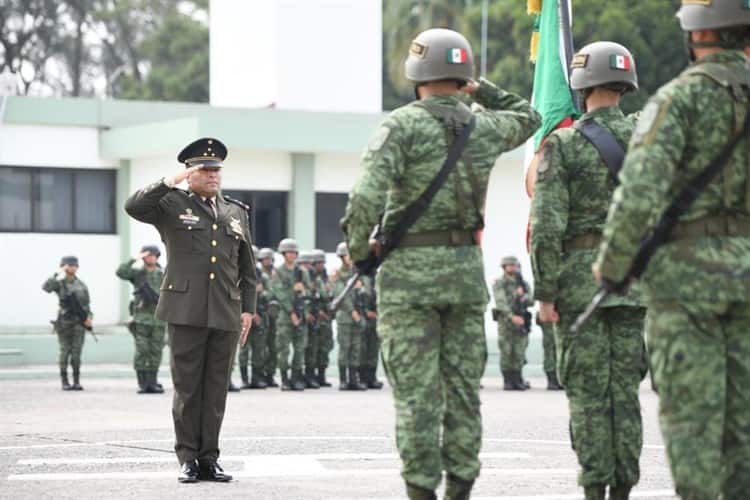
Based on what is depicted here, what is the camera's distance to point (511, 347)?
24.9 metres

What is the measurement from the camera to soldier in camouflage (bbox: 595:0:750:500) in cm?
616

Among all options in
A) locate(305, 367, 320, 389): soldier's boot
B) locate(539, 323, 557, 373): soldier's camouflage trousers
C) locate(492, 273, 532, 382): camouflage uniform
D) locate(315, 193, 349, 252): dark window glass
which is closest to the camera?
locate(305, 367, 320, 389): soldier's boot

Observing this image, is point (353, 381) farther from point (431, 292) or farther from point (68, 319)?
point (431, 292)

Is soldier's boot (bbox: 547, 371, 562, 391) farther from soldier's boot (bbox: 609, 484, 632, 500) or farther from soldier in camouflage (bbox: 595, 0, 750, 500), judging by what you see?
soldier in camouflage (bbox: 595, 0, 750, 500)

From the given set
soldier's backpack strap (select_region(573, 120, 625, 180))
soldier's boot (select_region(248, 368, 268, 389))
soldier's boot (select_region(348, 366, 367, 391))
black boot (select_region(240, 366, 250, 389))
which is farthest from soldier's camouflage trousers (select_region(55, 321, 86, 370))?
soldier's backpack strap (select_region(573, 120, 625, 180))

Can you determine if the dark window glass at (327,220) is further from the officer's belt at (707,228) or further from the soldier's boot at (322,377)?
the officer's belt at (707,228)

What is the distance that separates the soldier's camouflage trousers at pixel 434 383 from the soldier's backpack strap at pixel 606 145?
1.07m

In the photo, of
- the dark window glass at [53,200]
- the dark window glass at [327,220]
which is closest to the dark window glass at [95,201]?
the dark window glass at [53,200]

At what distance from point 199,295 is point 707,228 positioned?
16.7 feet

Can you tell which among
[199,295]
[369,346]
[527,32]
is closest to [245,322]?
[199,295]

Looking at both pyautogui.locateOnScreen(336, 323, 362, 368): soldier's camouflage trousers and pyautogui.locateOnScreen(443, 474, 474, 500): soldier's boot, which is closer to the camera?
pyautogui.locateOnScreen(443, 474, 474, 500): soldier's boot

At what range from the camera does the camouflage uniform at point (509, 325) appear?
24.8m

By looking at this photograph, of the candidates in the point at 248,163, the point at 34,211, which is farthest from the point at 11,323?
the point at 248,163

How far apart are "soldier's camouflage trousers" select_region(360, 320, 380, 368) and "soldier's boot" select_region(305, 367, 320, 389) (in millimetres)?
789
